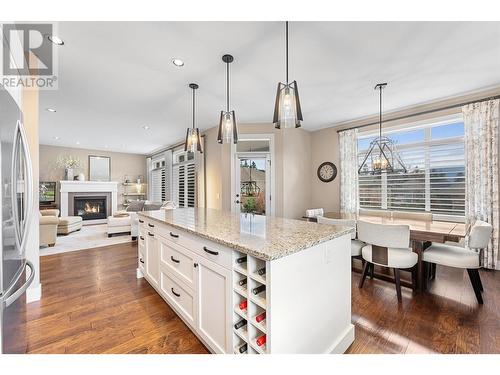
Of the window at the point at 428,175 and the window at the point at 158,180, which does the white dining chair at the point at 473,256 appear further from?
the window at the point at 158,180

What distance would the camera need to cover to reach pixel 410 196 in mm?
4090

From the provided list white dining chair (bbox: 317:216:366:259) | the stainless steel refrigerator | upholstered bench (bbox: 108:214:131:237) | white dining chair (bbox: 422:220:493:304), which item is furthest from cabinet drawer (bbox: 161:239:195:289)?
upholstered bench (bbox: 108:214:131:237)

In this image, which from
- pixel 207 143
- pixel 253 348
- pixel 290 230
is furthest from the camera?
pixel 207 143

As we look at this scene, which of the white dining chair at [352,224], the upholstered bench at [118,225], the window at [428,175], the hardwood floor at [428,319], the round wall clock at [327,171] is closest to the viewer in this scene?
the hardwood floor at [428,319]

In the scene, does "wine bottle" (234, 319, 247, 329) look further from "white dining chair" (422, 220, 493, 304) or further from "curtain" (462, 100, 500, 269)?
"curtain" (462, 100, 500, 269)

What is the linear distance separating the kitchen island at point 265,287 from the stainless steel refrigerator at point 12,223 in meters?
0.92

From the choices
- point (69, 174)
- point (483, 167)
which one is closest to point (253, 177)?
point (483, 167)

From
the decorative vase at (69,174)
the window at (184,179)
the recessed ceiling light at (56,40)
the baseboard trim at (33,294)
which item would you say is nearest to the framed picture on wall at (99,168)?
the decorative vase at (69,174)

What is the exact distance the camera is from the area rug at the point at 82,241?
4.18m

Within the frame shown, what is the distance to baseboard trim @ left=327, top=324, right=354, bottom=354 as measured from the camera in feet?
4.99

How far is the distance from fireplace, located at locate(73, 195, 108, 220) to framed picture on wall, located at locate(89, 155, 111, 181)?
2.52ft
